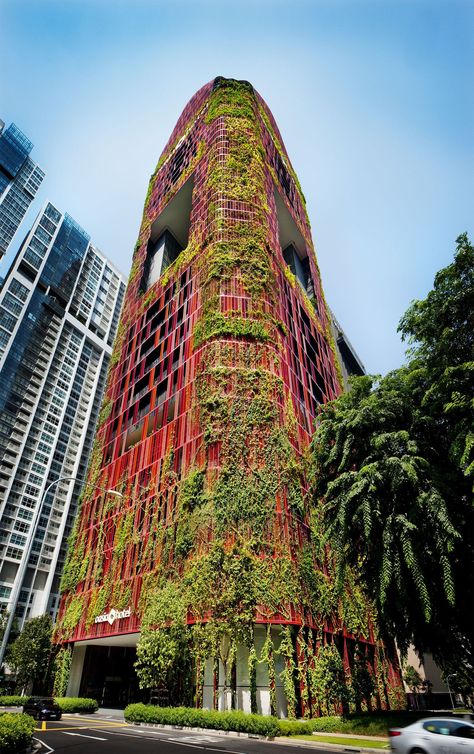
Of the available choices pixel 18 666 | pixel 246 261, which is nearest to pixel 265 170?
pixel 246 261

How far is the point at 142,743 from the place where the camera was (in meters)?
14.7

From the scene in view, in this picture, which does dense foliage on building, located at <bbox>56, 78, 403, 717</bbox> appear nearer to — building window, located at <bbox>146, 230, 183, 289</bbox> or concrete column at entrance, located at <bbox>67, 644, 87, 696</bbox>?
building window, located at <bbox>146, 230, 183, 289</bbox>

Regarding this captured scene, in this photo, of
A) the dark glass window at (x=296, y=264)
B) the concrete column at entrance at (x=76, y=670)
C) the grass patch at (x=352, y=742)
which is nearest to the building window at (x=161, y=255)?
the dark glass window at (x=296, y=264)

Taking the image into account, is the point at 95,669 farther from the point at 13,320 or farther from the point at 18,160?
the point at 18,160

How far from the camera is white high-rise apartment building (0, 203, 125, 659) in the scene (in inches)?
3361

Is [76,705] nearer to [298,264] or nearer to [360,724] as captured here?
[360,724]

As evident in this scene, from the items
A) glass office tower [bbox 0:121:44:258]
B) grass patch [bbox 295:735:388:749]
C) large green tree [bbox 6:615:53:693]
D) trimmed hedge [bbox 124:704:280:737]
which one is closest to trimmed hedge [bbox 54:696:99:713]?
trimmed hedge [bbox 124:704:280:737]

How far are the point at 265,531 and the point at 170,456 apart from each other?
1068 cm

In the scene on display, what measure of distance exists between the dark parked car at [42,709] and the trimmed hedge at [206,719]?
4.67 meters

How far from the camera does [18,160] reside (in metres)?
112

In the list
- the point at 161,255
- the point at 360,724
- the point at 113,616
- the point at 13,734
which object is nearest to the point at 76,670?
the point at 113,616

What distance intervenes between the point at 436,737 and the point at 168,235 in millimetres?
61830

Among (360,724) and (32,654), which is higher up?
(32,654)

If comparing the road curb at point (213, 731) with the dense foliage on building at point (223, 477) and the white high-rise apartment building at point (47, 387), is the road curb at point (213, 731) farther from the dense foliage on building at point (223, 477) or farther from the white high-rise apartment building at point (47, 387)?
the white high-rise apartment building at point (47, 387)
